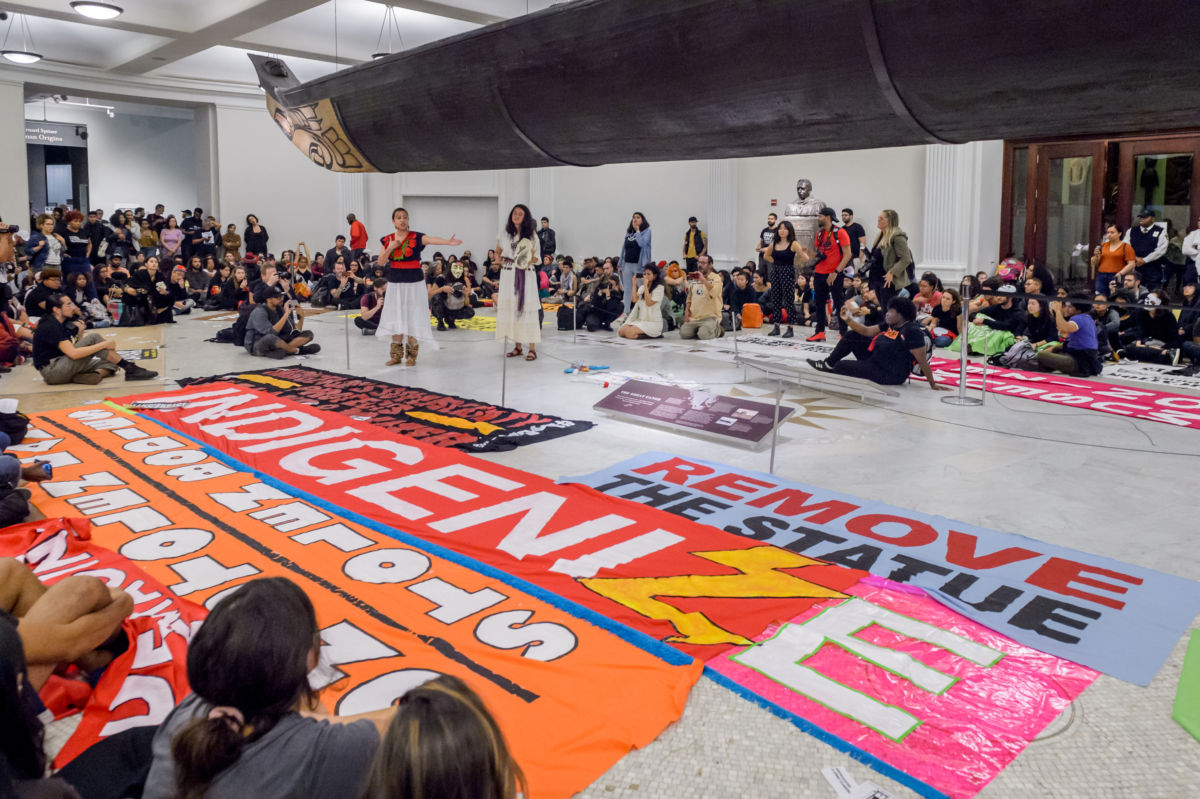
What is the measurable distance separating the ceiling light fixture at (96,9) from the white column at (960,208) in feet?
32.9

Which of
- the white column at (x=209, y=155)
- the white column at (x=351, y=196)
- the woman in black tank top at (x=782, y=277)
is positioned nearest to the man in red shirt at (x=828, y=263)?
the woman in black tank top at (x=782, y=277)

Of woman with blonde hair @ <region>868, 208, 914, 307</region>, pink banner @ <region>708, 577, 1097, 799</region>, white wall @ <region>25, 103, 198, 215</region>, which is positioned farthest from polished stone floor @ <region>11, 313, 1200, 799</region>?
white wall @ <region>25, 103, 198, 215</region>

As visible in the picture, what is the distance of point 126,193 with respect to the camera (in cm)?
2198

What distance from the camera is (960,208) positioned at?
37.2ft

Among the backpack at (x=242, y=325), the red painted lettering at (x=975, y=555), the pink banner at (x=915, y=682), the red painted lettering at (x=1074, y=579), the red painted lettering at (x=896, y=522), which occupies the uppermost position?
the backpack at (x=242, y=325)

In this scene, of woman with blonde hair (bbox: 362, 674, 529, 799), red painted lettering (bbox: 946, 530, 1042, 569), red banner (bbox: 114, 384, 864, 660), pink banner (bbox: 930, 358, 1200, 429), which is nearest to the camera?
woman with blonde hair (bbox: 362, 674, 529, 799)

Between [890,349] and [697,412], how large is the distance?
225cm

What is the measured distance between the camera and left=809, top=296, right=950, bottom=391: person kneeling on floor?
23.2 ft

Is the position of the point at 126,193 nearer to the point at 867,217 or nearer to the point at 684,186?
the point at 684,186

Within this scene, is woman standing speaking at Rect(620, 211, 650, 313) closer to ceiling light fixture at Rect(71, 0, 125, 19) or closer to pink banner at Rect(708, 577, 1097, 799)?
ceiling light fixture at Rect(71, 0, 125, 19)

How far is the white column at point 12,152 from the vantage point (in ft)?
46.9

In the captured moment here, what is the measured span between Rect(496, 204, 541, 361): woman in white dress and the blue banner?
10.6 ft

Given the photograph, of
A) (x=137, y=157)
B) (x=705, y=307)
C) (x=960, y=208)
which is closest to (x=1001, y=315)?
(x=960, y=208)

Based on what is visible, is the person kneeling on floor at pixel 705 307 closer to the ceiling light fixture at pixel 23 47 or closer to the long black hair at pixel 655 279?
the long black hair at pixel 655 279
